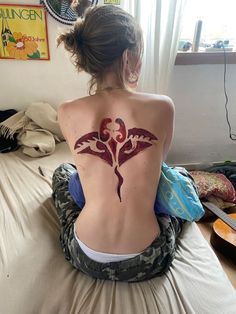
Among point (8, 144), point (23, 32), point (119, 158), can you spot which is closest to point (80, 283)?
point (119, 158)

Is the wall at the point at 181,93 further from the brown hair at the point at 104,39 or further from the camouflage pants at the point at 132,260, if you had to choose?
the camouflage pants at the point at 132,260

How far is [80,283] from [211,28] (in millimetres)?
1908

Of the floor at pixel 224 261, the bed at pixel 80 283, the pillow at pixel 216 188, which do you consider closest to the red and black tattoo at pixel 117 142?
the bed at pixel 80 283

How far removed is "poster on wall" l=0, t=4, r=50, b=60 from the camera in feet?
5.56

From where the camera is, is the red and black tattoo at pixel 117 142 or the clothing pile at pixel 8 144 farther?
the clothing pile at pixel 8 144

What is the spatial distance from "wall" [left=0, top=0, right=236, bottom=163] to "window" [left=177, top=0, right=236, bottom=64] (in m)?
0.11

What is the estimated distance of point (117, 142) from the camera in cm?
84

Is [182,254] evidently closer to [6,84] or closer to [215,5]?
[6,84]

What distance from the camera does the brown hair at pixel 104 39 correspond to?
0.82 m

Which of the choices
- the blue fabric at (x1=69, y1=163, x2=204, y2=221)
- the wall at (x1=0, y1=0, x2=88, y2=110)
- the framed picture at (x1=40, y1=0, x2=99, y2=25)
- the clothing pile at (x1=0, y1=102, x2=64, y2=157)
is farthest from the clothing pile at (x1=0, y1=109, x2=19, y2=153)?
the blue fabric at (x1=69, y1=163, x2=204, y2=221)

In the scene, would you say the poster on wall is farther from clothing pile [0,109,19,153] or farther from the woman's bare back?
the woman's bare back

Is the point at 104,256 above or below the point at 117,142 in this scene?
below

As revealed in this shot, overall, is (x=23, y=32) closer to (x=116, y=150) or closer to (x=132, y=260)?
(x=116, y=150)

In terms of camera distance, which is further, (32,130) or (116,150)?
(32,130)
